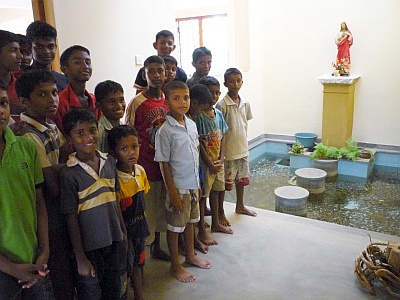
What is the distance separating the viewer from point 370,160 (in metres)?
4.59

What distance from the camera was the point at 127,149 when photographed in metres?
1.49

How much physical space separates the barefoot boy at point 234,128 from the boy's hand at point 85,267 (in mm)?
1309

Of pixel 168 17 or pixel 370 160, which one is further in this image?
pixel 370 160

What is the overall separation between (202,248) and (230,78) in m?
1.11

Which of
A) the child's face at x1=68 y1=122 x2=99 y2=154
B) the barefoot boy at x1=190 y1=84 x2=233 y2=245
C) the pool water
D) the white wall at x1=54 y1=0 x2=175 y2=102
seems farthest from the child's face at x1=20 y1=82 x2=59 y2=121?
the pool water

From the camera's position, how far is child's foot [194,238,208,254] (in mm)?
2191

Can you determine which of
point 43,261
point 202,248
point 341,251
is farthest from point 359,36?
point 43,261

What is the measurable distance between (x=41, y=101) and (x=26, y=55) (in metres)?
0.58

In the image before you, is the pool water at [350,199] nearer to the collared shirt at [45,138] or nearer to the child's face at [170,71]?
the child's face at [170,71]

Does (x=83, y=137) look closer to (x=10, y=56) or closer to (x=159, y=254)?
(x=10, y=56)

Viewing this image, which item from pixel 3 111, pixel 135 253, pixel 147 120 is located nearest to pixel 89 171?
pixel 3 111

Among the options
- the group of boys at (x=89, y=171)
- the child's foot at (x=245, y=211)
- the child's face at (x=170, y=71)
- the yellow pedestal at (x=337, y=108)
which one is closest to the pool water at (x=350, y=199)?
the yellow pedestal at (x=337, y=108)

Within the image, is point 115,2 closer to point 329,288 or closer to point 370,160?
point 329,288

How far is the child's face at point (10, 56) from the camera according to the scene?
146 cm
